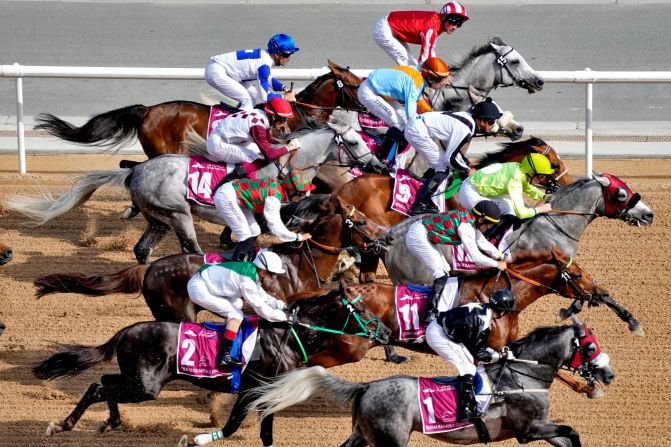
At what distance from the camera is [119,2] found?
774 inches

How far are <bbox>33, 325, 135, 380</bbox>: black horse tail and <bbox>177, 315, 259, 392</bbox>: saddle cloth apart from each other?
520mm

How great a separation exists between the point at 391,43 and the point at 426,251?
3255 millimetres

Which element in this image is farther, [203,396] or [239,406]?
[203,396]

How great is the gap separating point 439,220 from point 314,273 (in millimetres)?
973

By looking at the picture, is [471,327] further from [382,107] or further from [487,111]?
[382,107]

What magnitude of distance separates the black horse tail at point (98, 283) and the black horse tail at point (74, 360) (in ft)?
2.38

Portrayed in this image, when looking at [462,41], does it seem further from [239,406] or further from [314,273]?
[239,406]

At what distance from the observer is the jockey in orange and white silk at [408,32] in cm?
1134

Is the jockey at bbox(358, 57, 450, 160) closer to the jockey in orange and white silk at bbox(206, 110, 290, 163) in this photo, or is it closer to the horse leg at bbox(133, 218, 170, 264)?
the jockey in orange and white silk at bbox(206, 110, 290, 163)

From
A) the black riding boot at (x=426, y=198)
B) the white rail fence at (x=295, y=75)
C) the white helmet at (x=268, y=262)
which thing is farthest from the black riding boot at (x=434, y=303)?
the white rail fence at (x=295, y=75)

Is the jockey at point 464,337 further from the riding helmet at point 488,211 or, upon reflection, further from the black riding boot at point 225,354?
the black riding boot at point 225,354

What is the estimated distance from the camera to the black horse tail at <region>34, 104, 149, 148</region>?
1157 cm

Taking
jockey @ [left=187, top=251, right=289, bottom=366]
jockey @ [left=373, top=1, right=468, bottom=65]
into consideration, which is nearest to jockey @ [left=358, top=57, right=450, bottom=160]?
jockey @ [left=373, top=1, right=468, bottom=65]

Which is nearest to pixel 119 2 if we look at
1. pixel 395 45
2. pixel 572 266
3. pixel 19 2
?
pixel 19 2
